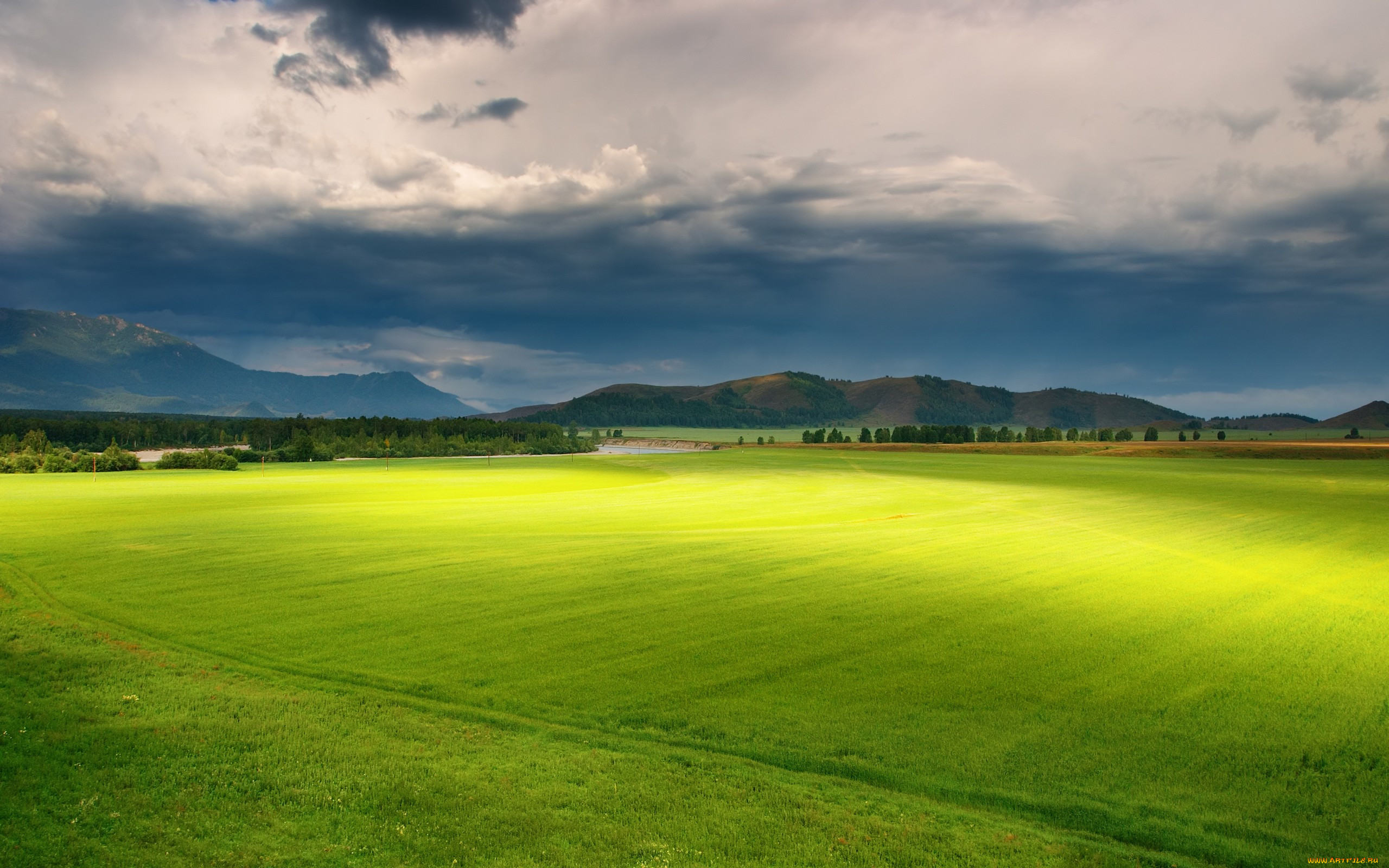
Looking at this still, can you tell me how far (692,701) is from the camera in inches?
481

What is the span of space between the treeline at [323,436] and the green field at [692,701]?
126 metres

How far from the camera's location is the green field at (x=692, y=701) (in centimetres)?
831

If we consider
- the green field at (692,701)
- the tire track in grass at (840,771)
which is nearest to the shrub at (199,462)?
the green field at (692,701)

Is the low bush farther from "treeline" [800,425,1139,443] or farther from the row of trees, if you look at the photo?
"treeline" [800,425,1139,443]

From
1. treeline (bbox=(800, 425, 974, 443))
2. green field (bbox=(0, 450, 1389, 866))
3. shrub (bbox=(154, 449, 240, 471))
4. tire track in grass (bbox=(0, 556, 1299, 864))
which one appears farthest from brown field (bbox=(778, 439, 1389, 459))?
tire track in grass (bbox=(0, 556, 1299, 864))

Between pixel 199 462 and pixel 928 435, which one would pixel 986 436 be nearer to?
pixel 928 435

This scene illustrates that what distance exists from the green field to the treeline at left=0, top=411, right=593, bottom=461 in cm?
12597

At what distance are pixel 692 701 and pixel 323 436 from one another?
160 metres

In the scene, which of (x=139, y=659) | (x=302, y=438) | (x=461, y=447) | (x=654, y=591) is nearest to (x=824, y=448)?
(x=461, y=447)

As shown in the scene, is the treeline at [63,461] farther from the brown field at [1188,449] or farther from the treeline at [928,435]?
the treeline at [928,435]

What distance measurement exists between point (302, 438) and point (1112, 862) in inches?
6080

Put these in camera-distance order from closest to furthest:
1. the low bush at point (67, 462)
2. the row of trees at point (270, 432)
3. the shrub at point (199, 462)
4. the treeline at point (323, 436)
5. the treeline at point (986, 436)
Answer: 1. the low bush at point (67, 462)
2. the shrub at point (199, 462)
3. the treeline at point (986, 436)
4. the treeline at point (323, 436)
5. the row of trees at point (270, 432)

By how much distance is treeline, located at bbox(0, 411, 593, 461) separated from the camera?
472 ft

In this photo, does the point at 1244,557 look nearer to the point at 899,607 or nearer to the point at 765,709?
the point at 899,607
